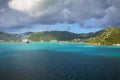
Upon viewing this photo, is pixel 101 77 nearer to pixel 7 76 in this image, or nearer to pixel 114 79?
pixel 114 79

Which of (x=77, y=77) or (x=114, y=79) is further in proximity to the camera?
(x=77, y=77)

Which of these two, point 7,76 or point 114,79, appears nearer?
point 114,79

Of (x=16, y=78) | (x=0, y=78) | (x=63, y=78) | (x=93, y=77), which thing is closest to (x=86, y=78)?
(x=93, y=77)

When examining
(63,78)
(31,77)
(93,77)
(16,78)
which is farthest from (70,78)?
(16,78)

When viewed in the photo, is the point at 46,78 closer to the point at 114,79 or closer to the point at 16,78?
the point at 16,78

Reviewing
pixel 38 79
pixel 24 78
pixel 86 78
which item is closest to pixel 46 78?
pixel 38 79

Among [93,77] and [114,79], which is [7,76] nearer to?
[93,77]
